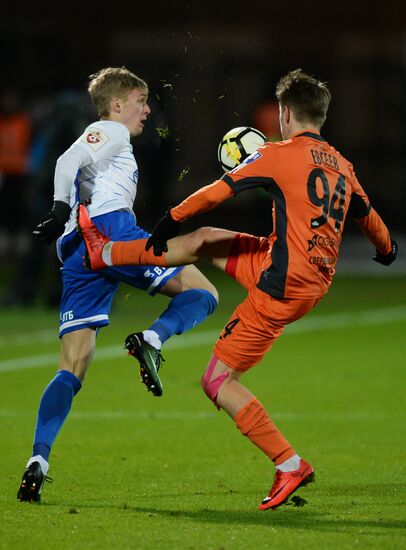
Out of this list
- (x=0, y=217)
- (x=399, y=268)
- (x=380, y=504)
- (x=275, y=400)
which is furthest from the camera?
(x=0, y=217)

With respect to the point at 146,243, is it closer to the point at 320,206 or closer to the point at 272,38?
the point at 320,206

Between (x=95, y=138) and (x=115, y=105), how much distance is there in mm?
327

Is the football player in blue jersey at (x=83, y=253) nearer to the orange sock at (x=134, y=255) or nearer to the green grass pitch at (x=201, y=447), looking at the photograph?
the orange sock at (x=134, y=255)

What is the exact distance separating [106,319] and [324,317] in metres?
9.21

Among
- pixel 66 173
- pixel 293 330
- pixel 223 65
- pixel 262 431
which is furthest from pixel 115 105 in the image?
pixel 223 65

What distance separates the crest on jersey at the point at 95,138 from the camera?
7359mm

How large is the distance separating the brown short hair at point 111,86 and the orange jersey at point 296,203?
1130 millimetres

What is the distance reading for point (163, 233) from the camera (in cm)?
684

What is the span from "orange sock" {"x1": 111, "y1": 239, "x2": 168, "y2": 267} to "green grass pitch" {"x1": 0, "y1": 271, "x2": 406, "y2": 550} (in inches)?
49.9

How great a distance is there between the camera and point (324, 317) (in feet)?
53.9

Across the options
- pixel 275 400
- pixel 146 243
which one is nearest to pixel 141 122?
pixel 146 243

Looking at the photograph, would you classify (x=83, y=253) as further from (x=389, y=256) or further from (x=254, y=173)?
(x=389, y=256)

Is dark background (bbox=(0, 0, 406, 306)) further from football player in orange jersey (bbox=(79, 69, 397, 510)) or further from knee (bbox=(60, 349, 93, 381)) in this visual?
football player in orange jersey (bbox=(79, 69, 397, 510))

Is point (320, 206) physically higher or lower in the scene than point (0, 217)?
higher
